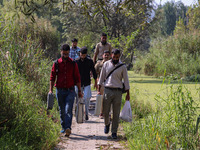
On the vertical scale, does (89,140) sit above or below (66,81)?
below

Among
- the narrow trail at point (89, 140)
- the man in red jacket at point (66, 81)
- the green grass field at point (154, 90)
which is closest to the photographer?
the narrow trail at point (89, 140)

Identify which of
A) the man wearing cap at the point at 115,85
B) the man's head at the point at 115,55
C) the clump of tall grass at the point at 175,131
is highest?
the man's head at the point at 115,55

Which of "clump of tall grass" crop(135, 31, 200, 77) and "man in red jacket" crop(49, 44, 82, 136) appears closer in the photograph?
"man in red jacket" crop(49, 44, 82, 136)

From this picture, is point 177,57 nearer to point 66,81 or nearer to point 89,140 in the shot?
point 66,81

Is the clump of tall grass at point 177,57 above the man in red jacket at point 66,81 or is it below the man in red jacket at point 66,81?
above

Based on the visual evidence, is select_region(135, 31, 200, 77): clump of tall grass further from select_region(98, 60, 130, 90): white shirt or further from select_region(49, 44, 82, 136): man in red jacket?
select_region(49, 44, 82, 136): man in red jacket

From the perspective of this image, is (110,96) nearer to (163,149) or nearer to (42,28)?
(163,149)

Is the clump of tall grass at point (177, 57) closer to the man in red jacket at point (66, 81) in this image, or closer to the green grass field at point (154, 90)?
the green grass field at point (154, 90)

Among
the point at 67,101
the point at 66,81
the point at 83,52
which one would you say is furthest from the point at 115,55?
the point at 83,52

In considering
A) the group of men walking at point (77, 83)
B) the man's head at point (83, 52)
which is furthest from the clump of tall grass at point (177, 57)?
the group of men walking at point (77, 83)

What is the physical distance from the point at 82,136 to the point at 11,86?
6.13 ft

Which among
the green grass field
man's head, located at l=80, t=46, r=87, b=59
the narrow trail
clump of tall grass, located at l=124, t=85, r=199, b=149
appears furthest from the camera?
man's head, located at l=80, t=46, r=87, b=59

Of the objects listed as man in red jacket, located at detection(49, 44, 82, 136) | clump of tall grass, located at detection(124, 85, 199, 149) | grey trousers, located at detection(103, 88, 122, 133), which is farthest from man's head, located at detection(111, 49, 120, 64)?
clump of tall grass, located at detection(124, 85, 199, 149)

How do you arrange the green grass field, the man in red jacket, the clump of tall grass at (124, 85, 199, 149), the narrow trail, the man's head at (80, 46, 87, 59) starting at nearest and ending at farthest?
1. the clump of tall grass at (124, 85, 199, 149)
2. the narrow trail
3. the green grass field
4. the man in red jacket
5. the man's head at (80, 46, 87, 59)
